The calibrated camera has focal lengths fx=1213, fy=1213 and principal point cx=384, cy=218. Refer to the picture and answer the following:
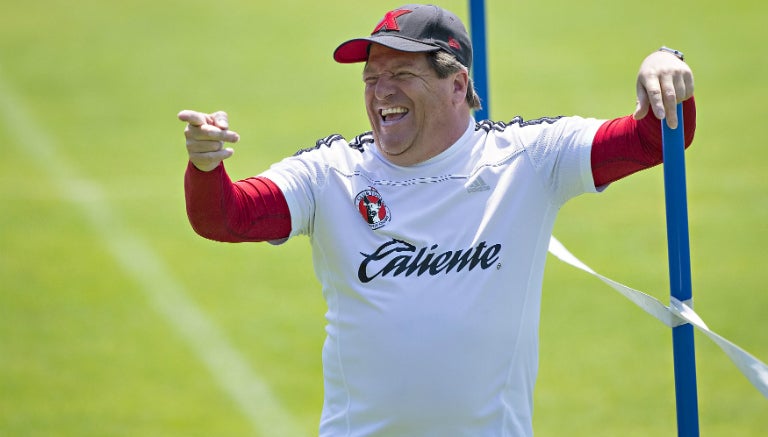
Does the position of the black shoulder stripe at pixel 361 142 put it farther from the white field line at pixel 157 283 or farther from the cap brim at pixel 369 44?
the white field line at pixel 157 283

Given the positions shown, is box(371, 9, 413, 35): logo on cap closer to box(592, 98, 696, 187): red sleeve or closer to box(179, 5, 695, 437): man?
box(179, 5, 695, 437): man

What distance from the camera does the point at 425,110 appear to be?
3.32m

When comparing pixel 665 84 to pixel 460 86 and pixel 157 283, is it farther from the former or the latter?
pixel 157 283

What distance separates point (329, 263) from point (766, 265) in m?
4.94

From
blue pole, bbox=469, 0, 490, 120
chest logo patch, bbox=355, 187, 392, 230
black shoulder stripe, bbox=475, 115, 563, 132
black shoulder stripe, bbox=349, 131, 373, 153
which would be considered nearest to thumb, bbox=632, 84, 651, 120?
black shoulder stripe, bbox=475, 115, 563, 132

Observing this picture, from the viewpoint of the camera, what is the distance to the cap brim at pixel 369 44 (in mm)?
3240

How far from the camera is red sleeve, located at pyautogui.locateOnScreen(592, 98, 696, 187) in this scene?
3.04 metres

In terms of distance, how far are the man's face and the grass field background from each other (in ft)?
9.28

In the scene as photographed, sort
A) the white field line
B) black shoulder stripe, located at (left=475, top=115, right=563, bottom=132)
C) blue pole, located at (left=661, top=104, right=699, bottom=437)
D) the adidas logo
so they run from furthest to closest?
the white field line → black shoulder stripe, located at (left=475, top=115, right=563, bottom=132) → the adidas logo → blue pole, located at (left=661, top=104, right=699, bottom=437)

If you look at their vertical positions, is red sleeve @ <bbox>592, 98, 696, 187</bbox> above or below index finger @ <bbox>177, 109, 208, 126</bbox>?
above

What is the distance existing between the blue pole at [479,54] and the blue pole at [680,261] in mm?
1196

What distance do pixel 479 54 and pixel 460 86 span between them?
737 millimetres

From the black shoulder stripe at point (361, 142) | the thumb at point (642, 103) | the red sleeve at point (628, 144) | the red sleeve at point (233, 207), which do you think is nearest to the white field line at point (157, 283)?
the black shoulder stripe at point (361, 142)

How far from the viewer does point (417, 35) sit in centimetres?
332
